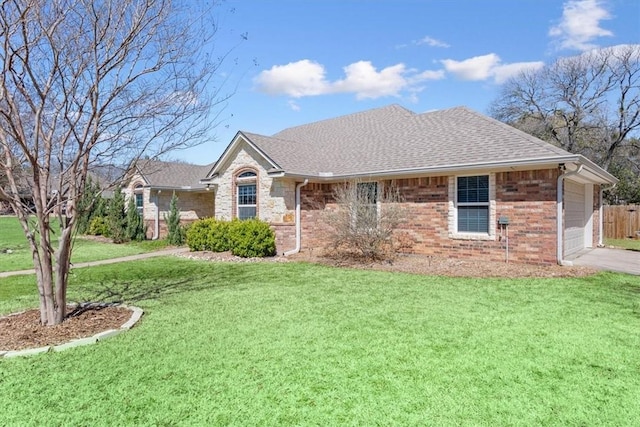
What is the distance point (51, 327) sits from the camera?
17.7 ft

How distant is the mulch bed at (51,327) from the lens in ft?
16.3

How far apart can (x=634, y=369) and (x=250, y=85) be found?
7.02 m

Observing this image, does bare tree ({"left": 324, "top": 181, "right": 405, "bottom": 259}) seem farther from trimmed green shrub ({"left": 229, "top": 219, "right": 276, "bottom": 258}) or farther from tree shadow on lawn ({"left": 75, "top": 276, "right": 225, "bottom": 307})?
tree shadow on lawn ({"left": 75, "top": 276, "right": 225, "bottom": 307})

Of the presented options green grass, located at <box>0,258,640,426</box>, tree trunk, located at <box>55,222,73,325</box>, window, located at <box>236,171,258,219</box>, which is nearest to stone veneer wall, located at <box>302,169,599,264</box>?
green grass, located at <box>0,258,640,426</box>

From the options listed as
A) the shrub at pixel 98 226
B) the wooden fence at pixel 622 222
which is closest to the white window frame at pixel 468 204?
the wooden fence at pixel 622 222

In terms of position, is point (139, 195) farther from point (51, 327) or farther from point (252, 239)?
point (51, 327)

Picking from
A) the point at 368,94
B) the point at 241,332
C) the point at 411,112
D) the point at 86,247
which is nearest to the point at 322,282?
the point at 241,332

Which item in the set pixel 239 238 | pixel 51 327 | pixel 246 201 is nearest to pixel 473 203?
pixel 239 238

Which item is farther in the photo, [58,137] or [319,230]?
[319,230]

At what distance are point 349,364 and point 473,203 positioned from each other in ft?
29.3

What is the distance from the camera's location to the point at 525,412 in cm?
329

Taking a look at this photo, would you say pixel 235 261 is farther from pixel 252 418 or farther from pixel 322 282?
pixel 252 418

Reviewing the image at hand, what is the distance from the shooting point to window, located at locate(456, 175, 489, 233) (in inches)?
457

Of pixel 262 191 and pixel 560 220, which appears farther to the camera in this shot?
pixel 262 191
